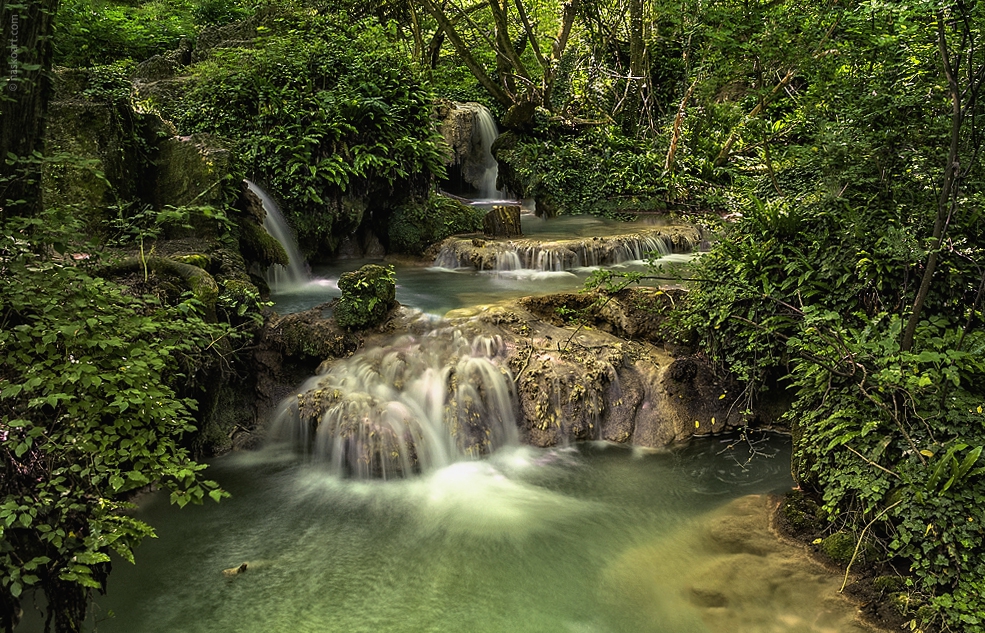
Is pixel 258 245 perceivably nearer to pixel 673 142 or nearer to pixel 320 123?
pixel 320 123

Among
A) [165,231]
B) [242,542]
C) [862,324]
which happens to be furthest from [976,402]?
[165,231]

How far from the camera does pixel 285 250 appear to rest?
10.2 m

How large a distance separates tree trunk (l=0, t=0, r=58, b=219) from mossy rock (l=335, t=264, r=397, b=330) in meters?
3.57

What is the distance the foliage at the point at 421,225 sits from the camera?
12289mm

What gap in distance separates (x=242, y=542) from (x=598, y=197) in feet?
42.7

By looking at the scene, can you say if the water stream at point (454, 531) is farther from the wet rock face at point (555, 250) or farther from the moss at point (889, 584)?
the wet rock face at point (555, 250)

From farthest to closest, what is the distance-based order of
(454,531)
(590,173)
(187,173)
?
(590,173)
(187,173)
(454,531)

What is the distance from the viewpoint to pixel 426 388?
6.85 m

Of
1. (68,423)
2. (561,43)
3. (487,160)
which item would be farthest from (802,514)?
(487,160)

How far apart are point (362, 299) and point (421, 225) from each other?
5200 mm

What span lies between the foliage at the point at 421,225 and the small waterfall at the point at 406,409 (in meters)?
5.35

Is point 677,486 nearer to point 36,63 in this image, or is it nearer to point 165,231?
point 36,63

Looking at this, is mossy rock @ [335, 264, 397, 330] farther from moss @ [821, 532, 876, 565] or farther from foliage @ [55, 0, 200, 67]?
foliage @ [55, 0, 200, 67]

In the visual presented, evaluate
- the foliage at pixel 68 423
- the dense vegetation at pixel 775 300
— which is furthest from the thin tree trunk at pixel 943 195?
the foliage at pixel 68 423
